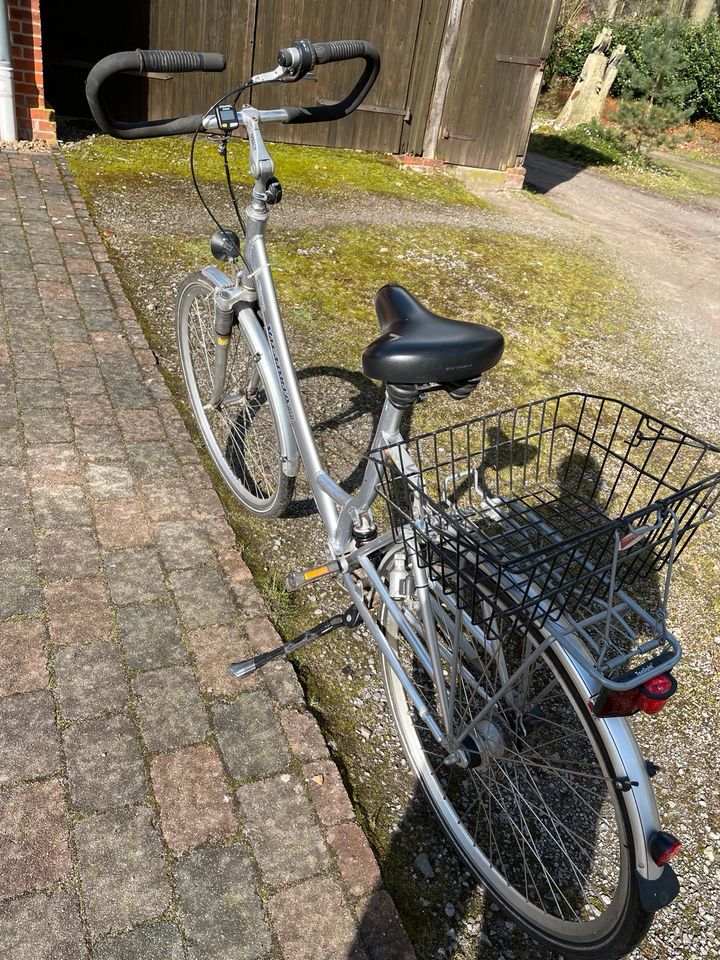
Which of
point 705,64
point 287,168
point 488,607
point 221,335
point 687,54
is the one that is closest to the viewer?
point 488,607

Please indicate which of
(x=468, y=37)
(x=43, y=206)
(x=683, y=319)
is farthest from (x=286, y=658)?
(x=468, y=37)

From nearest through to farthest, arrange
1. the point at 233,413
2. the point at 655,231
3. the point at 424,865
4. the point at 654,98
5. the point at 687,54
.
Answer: the point at 424,865 → the point at 233,413 → the point at 655,231 → the point at 654,98 → the point at 687,54

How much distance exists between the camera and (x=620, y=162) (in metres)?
11.7

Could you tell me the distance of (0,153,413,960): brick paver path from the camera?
74.1 inches

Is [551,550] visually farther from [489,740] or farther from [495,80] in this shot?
[495,80]

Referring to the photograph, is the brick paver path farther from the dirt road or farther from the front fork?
the dirt road

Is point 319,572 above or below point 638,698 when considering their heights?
below

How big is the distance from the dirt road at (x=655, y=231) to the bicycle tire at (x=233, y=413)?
4.30 meters

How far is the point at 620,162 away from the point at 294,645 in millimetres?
11700

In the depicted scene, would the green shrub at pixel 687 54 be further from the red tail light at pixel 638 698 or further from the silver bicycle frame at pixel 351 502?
the red tail light at pixel 638 698

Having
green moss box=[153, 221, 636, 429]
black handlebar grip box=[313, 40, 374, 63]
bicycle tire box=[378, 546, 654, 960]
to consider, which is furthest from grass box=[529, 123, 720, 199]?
bicycle tire box=[378, 546, 654, 960]

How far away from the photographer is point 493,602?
1684 mm

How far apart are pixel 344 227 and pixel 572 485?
369 centimetres

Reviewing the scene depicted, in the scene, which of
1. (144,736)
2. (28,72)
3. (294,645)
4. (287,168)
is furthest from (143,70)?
(287,168)
